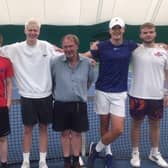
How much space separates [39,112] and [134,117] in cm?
99

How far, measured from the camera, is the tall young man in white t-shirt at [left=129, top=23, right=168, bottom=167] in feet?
13.2

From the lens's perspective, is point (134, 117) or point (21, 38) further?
point (21, 38)

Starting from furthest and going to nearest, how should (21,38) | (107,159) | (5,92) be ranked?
1. (21,38)
2. (107,159)
3. (5,92)

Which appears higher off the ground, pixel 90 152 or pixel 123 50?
pixel 123 50

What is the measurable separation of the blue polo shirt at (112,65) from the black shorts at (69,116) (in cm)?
31

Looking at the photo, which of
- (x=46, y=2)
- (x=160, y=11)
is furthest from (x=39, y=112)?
(x=160, y=11)

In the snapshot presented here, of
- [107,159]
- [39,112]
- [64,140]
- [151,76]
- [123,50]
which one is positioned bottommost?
[107,159]

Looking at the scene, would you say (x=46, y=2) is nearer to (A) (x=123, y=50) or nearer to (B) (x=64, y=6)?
(B) (x=64, y=6)

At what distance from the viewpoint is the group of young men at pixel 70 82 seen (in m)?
3.81

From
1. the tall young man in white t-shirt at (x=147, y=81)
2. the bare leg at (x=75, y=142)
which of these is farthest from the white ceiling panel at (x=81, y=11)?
the bare leg at (x=75, y=142)

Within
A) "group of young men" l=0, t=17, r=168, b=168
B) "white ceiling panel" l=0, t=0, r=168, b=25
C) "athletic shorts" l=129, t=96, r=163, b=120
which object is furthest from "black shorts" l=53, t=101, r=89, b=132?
"white ceiling panel" l=0, t=0, r=168, b=25

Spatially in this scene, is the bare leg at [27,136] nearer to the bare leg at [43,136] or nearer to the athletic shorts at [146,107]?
the bare leg at [43,136]

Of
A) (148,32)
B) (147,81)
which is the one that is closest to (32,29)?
(148,32)

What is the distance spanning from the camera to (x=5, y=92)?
381 cm
